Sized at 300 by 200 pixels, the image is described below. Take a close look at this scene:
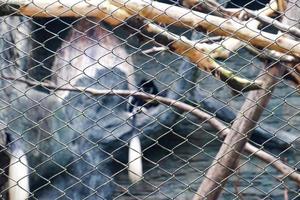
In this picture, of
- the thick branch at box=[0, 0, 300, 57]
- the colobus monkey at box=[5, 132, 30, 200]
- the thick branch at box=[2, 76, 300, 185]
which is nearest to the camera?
the thick branch at box=[0, 0, 300, 57]

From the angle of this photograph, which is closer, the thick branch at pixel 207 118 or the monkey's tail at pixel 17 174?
the thick branch at pixel 207 118

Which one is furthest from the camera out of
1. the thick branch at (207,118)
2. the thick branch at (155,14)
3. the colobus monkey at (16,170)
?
the colobus monkey at (16,170)

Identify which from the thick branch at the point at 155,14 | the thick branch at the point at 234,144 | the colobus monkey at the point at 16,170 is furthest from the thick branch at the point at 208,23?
the colobus monkey at the point at 16,170

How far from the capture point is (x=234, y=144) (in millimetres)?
2258

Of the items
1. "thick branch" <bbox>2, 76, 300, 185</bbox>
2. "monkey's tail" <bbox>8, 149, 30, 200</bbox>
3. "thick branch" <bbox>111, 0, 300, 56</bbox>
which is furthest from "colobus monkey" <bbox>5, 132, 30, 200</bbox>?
"thick branch" <bbox>111, 0, 300, 56</bbox>

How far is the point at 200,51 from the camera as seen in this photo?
2.08m

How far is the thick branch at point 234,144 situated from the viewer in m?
2.22

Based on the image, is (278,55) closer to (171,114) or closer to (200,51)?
(200,51)

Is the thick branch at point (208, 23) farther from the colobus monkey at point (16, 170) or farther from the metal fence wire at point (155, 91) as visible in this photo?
the colobus monkey at point (16, 170)

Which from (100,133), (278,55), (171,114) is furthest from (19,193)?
(278,55)

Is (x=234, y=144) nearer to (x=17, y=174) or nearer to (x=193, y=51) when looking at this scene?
(x=193, y=51)

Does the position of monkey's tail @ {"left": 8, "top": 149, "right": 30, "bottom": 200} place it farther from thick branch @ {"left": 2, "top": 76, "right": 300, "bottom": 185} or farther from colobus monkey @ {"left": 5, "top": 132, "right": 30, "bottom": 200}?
thick branch @ {"left": 2, "top": 76, "right": 300, "bottom": 185}

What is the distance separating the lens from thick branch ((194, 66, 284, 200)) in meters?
2.22

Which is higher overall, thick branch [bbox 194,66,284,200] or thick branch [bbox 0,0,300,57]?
thick branch [bbox 0,0,300,57]
